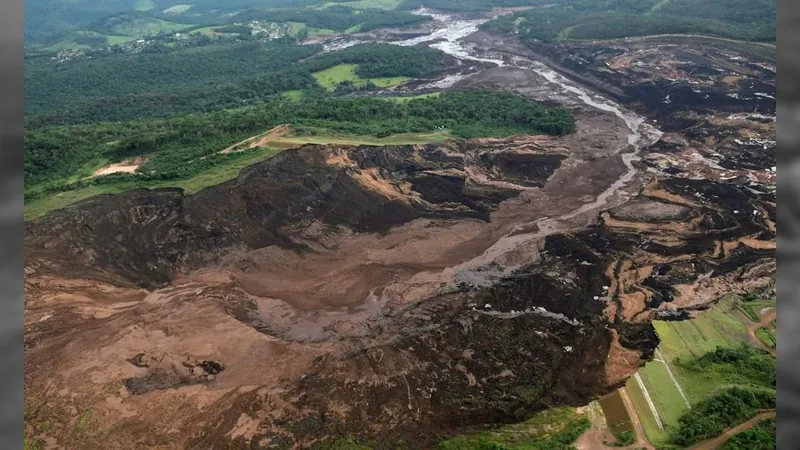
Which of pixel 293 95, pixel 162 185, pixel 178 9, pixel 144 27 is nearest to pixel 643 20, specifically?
pixel 293 95

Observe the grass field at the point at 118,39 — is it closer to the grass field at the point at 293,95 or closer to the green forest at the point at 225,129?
the grass field at the point at 293,95

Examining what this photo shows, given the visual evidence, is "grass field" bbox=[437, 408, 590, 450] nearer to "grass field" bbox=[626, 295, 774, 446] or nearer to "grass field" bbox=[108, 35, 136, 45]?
"grass field" bbox=[626, 295, 774, 446]

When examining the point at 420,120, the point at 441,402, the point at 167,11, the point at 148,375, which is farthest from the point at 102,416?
the point at 167,11

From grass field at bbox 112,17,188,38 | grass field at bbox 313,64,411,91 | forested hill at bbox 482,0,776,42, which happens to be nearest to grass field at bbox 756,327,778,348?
forested hill at bbox 482,0,776,42

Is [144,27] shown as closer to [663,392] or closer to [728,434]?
[663,392]

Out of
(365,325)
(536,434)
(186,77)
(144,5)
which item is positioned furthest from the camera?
(144,5)

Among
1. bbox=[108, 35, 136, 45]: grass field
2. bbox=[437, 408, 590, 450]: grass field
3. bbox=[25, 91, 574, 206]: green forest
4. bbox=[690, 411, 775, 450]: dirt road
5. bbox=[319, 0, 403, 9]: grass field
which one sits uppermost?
bbox=[319, 0, 403, 9]: grass field
